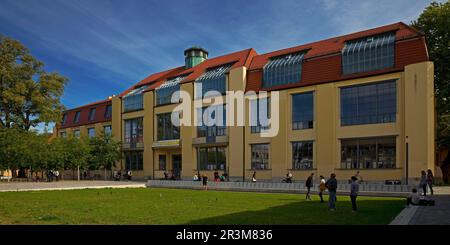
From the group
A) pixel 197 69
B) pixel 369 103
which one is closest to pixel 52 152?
pixel 197 69

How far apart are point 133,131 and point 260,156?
2251 centimetres

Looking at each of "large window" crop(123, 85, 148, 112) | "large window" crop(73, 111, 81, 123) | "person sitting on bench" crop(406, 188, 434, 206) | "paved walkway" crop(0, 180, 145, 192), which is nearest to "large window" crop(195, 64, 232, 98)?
"large window" crop(123, 85, 148, 112)

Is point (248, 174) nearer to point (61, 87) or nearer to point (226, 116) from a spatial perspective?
point (226, 116)

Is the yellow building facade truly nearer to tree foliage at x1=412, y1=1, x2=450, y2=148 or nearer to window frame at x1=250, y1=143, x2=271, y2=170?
window frame at x1=250, y1=143, x2=271, y2=170

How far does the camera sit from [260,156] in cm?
4184

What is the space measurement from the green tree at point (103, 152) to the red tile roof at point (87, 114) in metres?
8.83

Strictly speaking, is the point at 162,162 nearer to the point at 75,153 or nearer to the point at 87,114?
the point at 75,153

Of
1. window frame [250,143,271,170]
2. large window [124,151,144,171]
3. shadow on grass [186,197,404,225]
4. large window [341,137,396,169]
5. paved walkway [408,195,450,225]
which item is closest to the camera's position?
paved walkway [408,195,450,225]

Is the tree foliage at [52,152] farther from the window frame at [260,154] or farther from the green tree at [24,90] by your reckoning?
the window frame at [260,154]

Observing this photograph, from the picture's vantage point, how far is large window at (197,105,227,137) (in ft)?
149

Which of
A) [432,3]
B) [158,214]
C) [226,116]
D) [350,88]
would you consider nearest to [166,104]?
[226,116]

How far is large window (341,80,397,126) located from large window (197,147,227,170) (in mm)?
14782

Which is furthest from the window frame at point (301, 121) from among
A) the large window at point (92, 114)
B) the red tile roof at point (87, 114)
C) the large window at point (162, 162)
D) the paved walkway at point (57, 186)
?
the large window at point (92, 114)

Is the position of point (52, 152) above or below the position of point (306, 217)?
above
